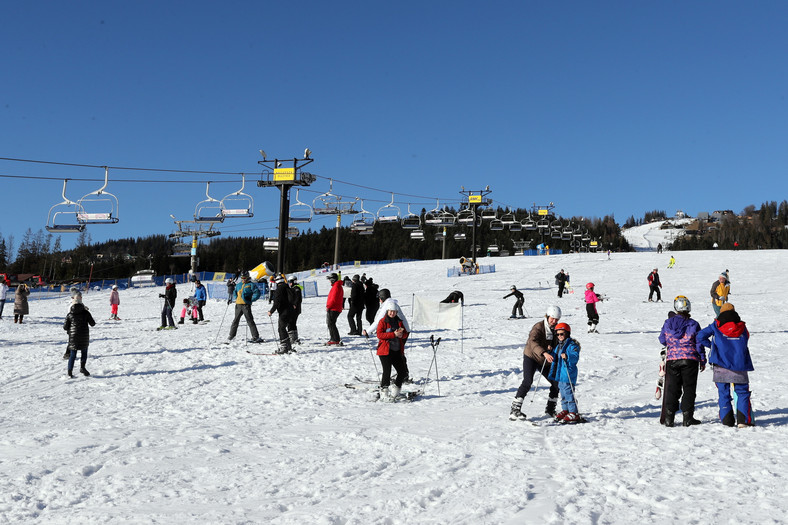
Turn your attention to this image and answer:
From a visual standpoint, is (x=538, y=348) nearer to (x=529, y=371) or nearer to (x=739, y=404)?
(x=529, y=371)

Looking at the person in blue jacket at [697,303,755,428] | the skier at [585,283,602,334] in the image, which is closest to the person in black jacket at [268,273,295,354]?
the skier at [585,283,602,334]

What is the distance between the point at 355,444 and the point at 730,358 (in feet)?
14.8

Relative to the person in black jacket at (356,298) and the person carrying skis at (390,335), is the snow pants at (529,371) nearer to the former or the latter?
the person carrying skis at (390,335)

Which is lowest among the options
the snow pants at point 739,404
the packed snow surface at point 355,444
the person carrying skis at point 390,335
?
the packed snow surface at point 355,444

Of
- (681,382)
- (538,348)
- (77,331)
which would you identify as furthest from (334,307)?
(681,382)

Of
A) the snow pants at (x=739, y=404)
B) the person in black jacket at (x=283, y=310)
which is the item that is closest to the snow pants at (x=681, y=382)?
the snow pants at (x=739, y=404)

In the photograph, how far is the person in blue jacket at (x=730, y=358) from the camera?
7.02m

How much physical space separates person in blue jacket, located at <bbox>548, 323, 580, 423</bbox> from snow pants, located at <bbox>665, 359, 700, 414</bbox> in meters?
1.10

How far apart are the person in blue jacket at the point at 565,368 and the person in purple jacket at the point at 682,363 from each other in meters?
1.08

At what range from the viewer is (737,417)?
7.25 m

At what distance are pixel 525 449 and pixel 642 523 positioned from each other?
83.6 inches

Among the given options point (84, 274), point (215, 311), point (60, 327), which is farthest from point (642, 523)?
point (84, 274)

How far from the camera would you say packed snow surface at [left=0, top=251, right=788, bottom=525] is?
4.76m

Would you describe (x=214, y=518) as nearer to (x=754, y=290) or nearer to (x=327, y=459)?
(x=327, y=459)
